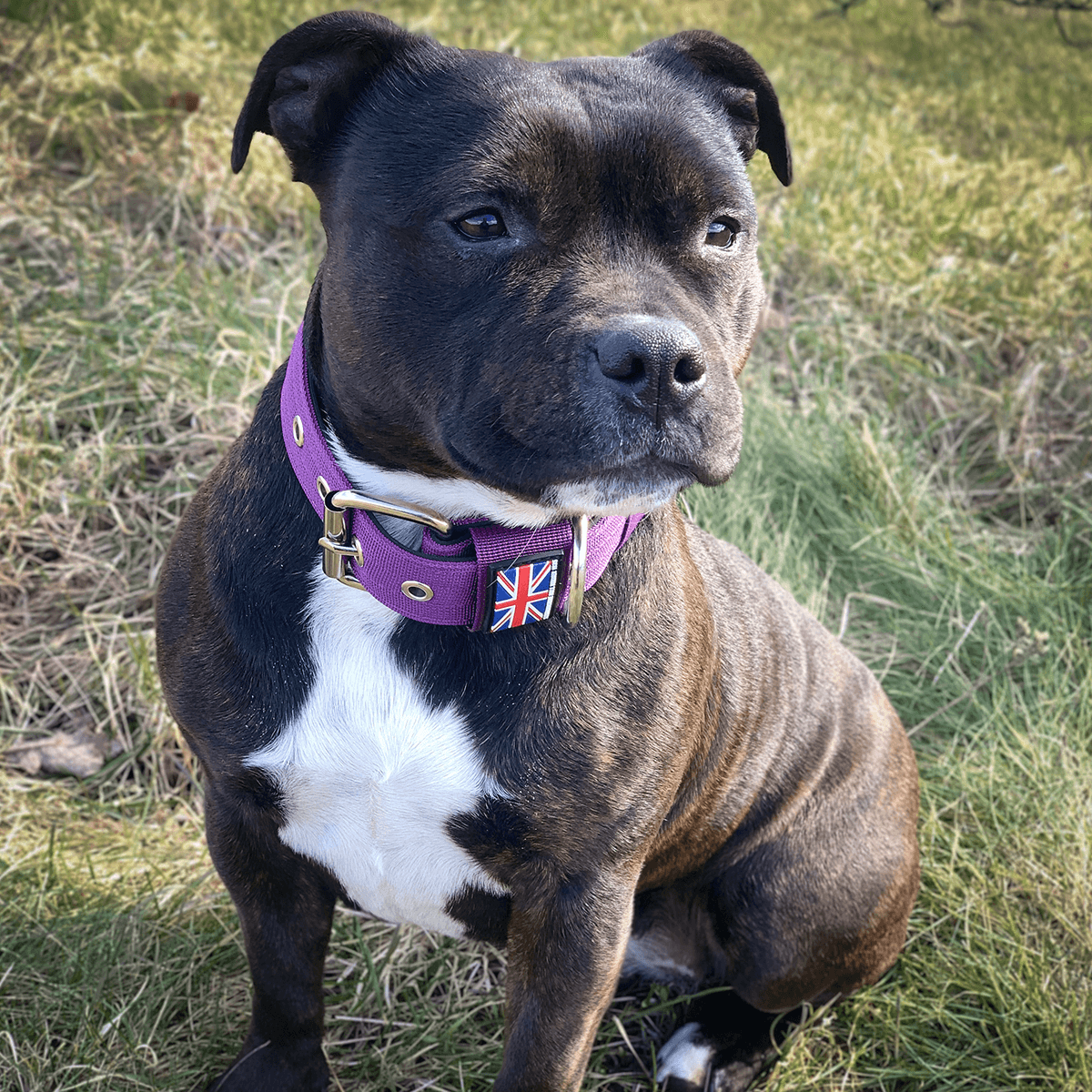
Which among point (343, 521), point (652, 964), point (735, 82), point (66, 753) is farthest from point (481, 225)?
point (66, 753)

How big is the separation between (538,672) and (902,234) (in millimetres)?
4271

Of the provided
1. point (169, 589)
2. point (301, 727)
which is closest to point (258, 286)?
point (169, 589)

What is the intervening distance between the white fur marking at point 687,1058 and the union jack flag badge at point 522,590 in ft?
4.31

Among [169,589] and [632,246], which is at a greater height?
[632,246]

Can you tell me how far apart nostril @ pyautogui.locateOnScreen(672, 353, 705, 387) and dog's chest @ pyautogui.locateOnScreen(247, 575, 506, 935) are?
633 mm

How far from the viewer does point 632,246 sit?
1717mm

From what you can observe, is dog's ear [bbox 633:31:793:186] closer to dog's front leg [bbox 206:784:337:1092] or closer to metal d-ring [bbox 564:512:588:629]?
metal d-ring [bbox 564:512:588:629]

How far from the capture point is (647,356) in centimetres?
151

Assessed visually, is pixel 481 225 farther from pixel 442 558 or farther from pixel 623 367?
pixel 442 558

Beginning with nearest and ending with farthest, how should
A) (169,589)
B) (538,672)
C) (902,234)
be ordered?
(538,672) < (169,589) < (902,234)

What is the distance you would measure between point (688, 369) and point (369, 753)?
80 cm

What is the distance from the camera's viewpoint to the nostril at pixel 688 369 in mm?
1549

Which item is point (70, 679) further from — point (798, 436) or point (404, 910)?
point (798, 436)

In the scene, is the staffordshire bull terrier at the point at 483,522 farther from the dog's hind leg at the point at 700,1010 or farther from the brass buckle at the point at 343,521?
the dog's hind leg at the point at 700,1010
